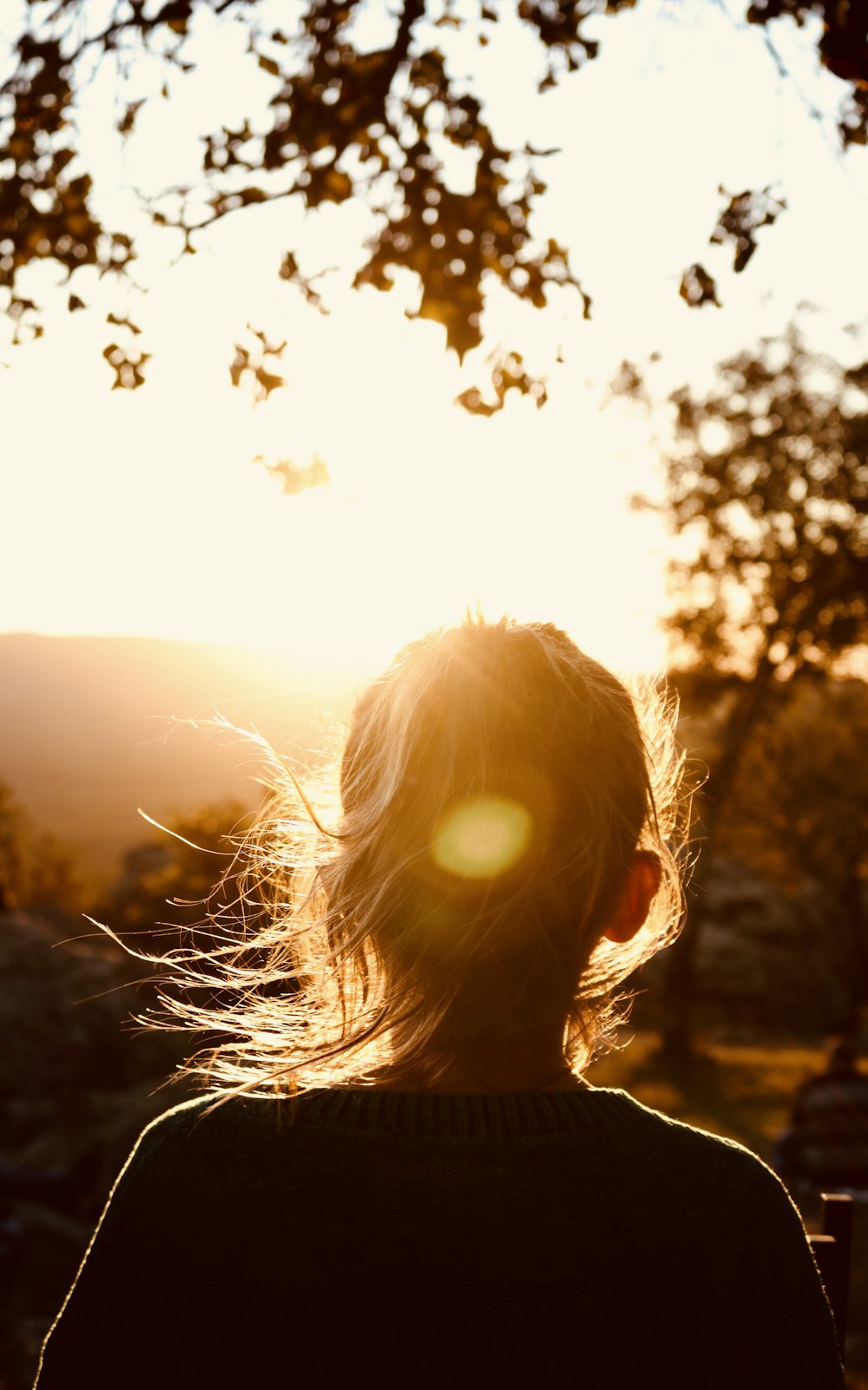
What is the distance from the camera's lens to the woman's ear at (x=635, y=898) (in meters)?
1.74

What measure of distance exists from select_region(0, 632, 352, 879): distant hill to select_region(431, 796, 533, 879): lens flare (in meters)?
78.1

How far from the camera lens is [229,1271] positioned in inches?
53.7

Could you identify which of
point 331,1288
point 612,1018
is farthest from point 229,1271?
point 612,1018

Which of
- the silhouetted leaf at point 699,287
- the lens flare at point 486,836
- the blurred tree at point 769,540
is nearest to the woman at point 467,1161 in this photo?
the lens flare at point 486,836

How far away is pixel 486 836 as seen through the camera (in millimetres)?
1604

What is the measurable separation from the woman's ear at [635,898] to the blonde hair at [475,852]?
29mm

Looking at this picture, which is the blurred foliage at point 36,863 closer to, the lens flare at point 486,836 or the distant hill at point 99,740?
the distant hill at point 99,740

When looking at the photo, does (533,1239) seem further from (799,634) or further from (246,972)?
(799,634)

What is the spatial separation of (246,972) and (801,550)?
17.9 metres

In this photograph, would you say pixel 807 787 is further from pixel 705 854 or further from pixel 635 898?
pixel 635 898

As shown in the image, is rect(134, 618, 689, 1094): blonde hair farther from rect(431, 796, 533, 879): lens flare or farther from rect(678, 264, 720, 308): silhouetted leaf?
rect(678, 264, 720, 308): silhouetted leaf

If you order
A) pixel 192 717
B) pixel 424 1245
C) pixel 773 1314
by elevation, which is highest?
pixel 192 717

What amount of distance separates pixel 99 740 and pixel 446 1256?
121218 mm

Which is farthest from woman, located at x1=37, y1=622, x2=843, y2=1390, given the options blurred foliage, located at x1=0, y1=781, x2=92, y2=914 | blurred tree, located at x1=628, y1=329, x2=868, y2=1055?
blurred foliage, located at x1=0, y1=781, x2=92, y2=914
